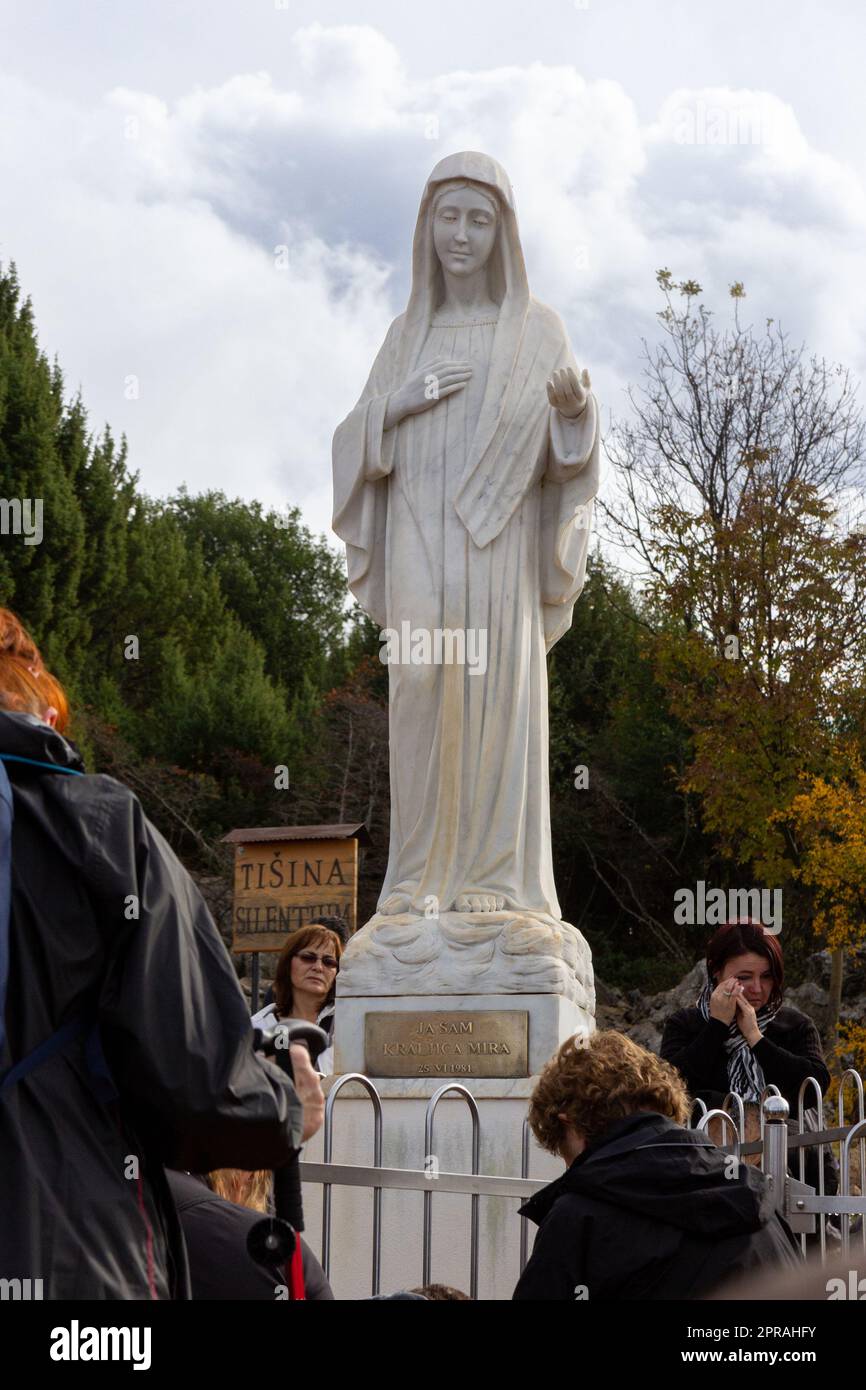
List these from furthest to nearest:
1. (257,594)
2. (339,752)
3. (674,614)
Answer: (257,594) → (339,752) → (674,614)

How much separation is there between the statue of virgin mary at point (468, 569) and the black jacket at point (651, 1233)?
3647mm

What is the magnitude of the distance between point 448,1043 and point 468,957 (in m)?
0.36

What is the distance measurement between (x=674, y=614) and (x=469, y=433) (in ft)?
49.3

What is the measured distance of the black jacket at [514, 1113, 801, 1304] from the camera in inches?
131

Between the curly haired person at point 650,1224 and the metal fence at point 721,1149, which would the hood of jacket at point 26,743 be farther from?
the metal fence at point 721,1149

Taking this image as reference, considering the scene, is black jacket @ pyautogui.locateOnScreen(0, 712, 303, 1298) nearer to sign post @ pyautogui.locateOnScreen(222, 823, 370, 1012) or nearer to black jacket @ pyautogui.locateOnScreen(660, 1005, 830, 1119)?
black jacket @ pyautogui.locateOnScreen(660, 1005, 830, 1119)

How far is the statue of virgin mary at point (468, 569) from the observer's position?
7.34m

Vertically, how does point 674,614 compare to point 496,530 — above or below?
above

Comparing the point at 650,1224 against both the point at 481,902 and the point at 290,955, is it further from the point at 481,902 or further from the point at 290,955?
the point at 481,902

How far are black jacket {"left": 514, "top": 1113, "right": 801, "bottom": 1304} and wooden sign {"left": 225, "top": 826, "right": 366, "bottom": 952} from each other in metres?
9.38

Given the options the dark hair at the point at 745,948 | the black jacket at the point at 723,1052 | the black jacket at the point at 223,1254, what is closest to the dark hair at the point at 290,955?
the black jacket at the point at 723,1052
